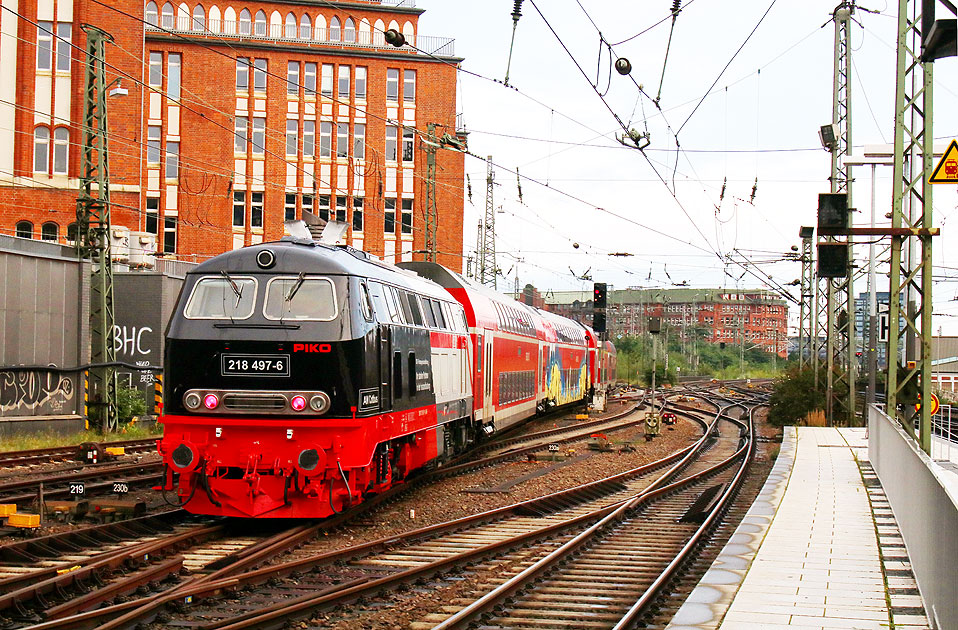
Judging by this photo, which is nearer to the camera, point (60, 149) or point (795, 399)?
point (795, 399)

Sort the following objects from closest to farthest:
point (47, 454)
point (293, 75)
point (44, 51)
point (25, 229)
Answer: point (47, 454), point (25, 229), point (44, 51), point (293, 75)

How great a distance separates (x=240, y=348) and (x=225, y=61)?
131ft

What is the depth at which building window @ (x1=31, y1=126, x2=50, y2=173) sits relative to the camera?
38438mm

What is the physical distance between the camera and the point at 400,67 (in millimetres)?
50094

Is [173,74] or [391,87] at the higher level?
[173,74]

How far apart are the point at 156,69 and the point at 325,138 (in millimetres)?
8455

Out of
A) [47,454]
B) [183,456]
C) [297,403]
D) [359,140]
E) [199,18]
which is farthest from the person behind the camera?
[199,18]

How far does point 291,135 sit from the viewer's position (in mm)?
49156

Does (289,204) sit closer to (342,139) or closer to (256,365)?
(342,139)

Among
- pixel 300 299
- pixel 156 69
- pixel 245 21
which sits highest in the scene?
pixel 245 21

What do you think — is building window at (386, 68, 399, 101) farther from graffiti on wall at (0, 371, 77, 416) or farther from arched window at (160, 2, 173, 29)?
graffiti on wall at (0, 371, 77, 416)

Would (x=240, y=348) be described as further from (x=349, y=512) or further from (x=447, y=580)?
(x=447, y=580)

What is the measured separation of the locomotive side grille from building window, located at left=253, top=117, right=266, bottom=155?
128ft

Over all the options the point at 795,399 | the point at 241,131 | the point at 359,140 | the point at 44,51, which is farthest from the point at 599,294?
the point at 44,51
